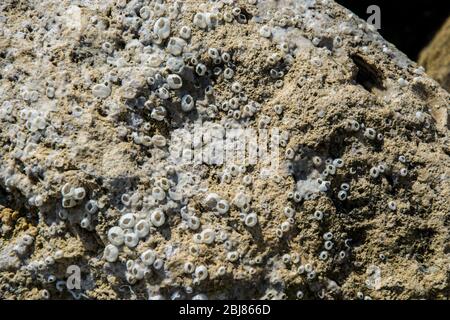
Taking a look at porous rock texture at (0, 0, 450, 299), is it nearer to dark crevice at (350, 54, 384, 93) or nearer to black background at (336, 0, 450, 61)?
dark crevice at (350, 54, 384, 93)

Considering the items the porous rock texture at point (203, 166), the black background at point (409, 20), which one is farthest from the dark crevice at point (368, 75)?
the black background at point (409, 20)

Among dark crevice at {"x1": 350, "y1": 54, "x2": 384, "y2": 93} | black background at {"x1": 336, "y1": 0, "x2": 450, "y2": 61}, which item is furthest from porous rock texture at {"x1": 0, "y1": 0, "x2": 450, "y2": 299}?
black background at {"x1": 336, "y1": 0, "x2": 450, "y2": 61}

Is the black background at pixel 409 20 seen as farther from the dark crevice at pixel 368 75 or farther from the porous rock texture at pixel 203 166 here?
the porous rock texture at pixel 203 166

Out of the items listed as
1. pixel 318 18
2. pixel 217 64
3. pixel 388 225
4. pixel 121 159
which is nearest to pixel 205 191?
pixel 121 159

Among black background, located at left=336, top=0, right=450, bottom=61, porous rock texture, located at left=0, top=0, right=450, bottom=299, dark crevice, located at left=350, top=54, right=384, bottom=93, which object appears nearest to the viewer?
porous rock texture, located at left=0, top=0, right=450, bottom=299

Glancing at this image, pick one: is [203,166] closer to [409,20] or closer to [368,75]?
[368,75]

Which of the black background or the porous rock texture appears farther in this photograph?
the black background
